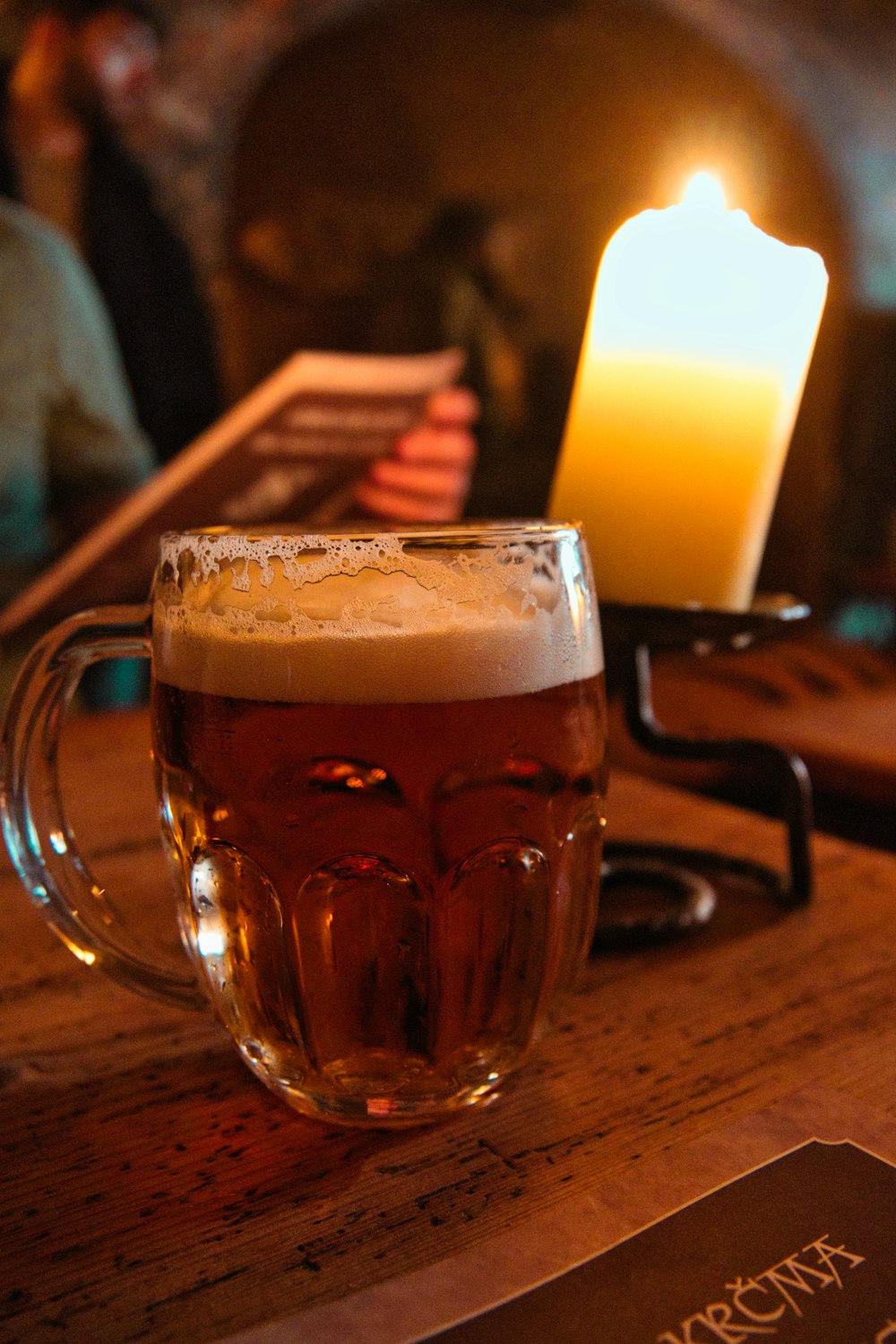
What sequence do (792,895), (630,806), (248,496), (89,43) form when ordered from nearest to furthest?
(792,895)
(630,806)
(248,496)
(89,43)

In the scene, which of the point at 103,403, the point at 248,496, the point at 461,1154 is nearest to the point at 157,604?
the point at 461,1154

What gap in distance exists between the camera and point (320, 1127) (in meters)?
0.39

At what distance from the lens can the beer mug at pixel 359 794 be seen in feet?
1.15

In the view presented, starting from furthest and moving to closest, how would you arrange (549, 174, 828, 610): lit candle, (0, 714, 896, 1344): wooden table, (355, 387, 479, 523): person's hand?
(355, 387, 479, 523): person's hand < (549, 174, 828, 610): lit candle < (0, 714, 896, 1344): wooden table

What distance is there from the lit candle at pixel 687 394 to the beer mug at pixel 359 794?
151mm

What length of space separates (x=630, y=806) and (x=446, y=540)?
0.46 metres

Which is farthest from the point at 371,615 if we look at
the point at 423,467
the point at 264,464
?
the point at 423,467

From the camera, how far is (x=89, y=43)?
2.60 metres

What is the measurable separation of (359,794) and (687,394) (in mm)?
296

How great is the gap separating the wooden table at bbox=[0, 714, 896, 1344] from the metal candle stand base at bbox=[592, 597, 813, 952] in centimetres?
2

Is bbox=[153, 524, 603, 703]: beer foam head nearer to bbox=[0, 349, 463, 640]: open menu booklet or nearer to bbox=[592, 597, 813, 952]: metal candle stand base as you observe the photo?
bbox=[592, 597, 813, 952]: metal candle stand base

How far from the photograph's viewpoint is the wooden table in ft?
1.01

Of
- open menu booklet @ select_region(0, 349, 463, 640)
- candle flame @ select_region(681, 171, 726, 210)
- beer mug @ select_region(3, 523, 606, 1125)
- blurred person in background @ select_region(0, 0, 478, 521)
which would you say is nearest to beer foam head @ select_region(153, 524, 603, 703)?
beer mug @ select_region(3, 523, 606, 1125)

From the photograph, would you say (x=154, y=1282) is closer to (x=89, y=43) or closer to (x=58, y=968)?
(x=58, y=968)
